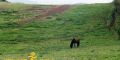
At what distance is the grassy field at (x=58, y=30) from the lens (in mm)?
53000

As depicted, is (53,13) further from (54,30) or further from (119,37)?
(119,37)

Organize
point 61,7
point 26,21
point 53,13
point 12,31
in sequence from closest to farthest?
point 12,31, point 26,21, point 53,13, point 61,7

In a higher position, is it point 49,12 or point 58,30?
point 49,12

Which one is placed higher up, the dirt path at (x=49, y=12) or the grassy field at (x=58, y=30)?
the dirt path at (x=49, y=12)

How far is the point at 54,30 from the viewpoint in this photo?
6738 cm

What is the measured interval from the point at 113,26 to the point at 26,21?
58.4ft

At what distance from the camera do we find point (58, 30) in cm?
6738

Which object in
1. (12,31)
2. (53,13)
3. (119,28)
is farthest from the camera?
(53,13)

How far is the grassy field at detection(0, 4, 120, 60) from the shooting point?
174 feet

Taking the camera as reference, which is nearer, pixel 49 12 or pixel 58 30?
pixel 58 30

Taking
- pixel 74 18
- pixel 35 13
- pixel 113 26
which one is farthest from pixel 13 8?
pixel 113 26

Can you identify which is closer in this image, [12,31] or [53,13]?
[12,31]

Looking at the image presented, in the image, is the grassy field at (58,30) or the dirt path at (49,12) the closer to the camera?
the grassy field at (58,30)

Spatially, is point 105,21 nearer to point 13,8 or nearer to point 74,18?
point 74,18
